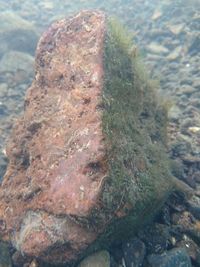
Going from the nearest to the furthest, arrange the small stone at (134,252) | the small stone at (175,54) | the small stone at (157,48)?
the small stone at (134,252) → the small stone at (175,54) → the small stone at (157,48)

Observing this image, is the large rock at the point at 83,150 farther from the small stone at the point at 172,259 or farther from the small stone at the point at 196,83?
the small stone at the point at 196,83

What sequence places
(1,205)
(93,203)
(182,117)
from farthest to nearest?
(182,117) < (1,205) < (93,203)

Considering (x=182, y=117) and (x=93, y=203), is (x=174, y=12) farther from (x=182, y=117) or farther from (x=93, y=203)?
(x=93, y=203)

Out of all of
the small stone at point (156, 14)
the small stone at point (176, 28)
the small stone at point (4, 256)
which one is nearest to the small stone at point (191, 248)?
the small stone at point (4, 256)

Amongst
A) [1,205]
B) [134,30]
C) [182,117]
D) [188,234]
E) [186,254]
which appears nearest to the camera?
[186,254]

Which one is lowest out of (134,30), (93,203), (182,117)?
(93,203)

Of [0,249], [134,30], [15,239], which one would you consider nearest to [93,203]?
[15,239]

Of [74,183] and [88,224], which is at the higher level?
[74,183]
